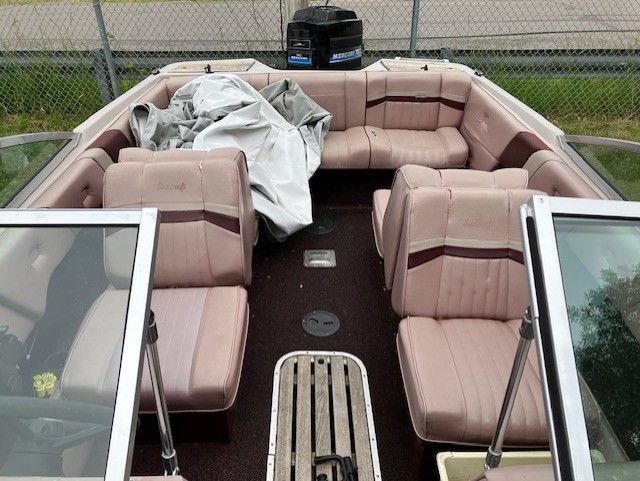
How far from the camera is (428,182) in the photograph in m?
1.76

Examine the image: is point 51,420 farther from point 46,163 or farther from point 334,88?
point 334,88

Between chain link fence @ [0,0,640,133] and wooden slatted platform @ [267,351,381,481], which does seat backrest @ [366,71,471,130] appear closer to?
chain link fence @ [0,0,640,133]

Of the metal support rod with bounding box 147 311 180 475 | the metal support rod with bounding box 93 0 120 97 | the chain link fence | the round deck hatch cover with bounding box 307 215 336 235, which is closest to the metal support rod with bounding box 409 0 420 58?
the chain link fence

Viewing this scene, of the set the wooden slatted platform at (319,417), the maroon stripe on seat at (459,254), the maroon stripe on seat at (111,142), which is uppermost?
the maroon stripe on seat at (111,142)

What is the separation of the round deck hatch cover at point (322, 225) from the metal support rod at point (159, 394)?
5.48ft

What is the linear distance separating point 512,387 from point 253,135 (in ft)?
6.20

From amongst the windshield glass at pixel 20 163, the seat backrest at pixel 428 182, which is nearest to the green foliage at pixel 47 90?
the windshield glass at pixel 20 163

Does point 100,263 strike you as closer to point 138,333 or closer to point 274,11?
point 138,333

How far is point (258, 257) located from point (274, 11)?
4.01m

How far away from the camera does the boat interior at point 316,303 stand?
4.57ft

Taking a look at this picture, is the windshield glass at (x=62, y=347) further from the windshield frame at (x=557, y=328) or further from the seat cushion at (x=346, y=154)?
the seat cushion at (x=346, y=154)

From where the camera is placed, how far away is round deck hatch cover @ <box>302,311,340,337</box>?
2107 mm

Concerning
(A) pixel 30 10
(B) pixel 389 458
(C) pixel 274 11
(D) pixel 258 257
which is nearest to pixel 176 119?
(D) pixel 258 257

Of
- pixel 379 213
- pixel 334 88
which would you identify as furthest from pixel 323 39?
pixel 379 213
